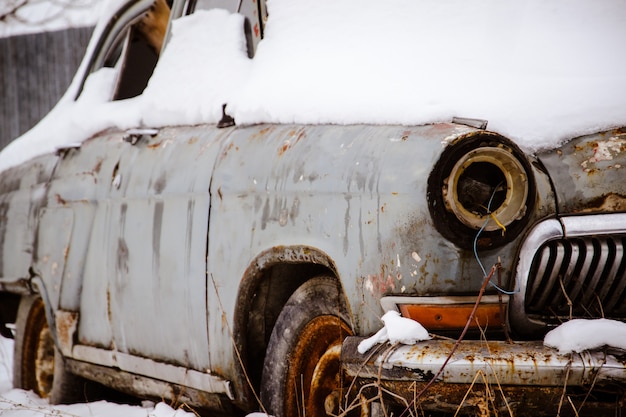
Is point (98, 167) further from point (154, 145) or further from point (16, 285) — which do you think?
point (16, 285)

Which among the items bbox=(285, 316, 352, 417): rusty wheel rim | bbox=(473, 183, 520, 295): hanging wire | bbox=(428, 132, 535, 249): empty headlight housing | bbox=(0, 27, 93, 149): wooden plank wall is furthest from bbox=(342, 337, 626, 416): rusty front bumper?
bbox=(0, 27, 93, 149): wooden plank wall

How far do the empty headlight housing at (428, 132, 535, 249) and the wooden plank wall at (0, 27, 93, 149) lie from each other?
11.9 m

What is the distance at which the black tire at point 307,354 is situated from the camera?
8.93ft

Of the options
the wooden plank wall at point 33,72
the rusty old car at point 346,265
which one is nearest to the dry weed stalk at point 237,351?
the rusty old car at point 346,265

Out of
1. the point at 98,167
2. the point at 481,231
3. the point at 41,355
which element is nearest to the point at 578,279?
the point at 481,231

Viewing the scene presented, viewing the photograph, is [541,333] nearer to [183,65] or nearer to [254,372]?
[254,372]

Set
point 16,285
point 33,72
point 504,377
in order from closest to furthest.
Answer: point 504,377 < point 16,285 < point 33,72

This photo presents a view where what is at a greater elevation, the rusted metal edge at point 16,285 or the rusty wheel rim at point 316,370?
the rusty wheel rim at point 316,370

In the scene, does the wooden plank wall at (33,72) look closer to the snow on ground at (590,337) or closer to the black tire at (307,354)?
the black tire at (307,354)

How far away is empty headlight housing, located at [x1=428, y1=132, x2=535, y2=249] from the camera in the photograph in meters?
2.34

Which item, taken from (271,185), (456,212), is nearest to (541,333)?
(456,212)

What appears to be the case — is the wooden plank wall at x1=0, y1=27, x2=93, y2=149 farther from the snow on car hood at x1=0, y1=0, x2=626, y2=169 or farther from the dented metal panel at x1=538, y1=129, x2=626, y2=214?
the dented metal panel at x1=538, y1=129, x2=626, y2=214

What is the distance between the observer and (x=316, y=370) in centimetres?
279

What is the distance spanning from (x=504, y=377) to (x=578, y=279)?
0.43 m
